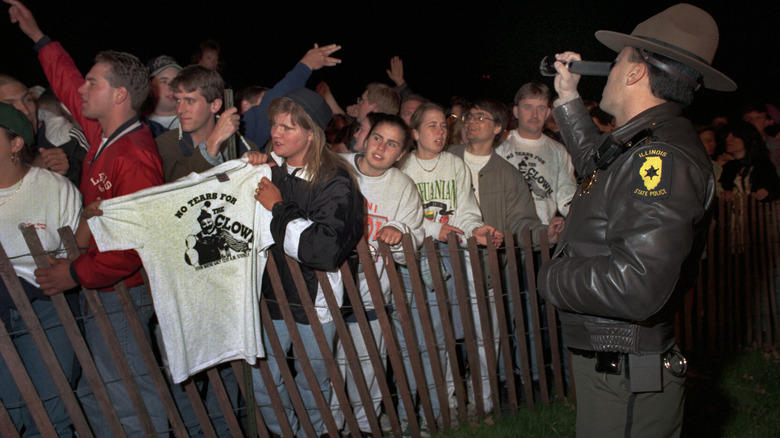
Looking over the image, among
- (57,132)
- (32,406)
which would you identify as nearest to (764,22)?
(57,132)

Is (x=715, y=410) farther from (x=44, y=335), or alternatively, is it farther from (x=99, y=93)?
(x=99, y=93)

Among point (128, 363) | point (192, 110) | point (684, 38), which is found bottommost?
point (128, 363)

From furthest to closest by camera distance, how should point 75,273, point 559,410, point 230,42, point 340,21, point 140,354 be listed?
point 340,21 → point 230,42 → point 559,410 → point 140,354 → point 75,273

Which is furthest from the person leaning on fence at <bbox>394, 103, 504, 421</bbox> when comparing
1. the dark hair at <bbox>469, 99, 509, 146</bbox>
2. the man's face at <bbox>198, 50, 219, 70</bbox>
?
the man's face at <bbox>198, 50, 219, 70</bbox>

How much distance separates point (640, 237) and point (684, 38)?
815mm

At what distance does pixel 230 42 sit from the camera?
8.44 meters

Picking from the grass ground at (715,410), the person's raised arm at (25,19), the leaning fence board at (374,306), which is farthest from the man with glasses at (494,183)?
A: the person's raised arm at (25,19)

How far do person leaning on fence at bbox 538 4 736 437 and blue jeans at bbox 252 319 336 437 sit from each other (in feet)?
5.07

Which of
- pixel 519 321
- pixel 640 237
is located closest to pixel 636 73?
pixel 640 237

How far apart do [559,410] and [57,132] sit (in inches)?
163

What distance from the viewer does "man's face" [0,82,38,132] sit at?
4367 millimetres

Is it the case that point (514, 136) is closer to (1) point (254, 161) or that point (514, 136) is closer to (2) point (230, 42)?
(1) point (254, 161)

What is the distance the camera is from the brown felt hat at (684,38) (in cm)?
219

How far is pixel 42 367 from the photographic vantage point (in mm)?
3006
